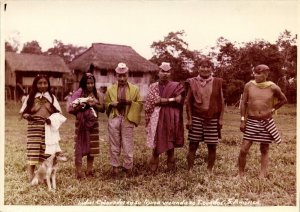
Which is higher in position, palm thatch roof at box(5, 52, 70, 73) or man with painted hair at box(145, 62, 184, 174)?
palm thatch roof at box(5, 52, 70, 73)

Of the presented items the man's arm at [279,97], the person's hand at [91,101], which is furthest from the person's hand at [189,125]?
the person's hand at [91,101]

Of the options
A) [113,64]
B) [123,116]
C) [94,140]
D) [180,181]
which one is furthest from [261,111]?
[94,140]

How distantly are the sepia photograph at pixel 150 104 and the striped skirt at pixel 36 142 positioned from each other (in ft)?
0.04

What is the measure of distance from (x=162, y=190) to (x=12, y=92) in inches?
83.6

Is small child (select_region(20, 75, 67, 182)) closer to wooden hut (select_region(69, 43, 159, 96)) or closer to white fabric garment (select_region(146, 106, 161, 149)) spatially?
wooden hut (select_region(69, 43, 159, 96))

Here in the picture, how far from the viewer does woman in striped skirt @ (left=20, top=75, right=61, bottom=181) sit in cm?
451

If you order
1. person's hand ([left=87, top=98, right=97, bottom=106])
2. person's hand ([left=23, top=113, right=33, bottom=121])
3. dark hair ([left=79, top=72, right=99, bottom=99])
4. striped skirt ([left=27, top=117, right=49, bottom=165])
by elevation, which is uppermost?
dark hair ([left=79, top=72, right=99, bottom=99])

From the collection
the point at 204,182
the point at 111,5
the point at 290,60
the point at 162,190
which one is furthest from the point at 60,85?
the point at 290,60

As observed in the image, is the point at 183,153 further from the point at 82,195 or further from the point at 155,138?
the point at 82,195

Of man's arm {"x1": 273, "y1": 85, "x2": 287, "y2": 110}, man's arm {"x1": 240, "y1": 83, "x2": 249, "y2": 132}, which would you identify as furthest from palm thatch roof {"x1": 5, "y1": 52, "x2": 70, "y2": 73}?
man's arm {"x1": 273, "y1": 85, "x2": 287, "y2": 110}

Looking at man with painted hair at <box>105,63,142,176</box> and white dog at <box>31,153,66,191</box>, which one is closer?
white dog at <box>31,153,66,191</box>

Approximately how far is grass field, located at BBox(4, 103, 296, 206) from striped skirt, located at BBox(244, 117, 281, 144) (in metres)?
0.11

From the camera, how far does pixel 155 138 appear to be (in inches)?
181
